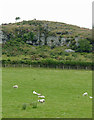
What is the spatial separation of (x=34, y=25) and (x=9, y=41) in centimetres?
2788

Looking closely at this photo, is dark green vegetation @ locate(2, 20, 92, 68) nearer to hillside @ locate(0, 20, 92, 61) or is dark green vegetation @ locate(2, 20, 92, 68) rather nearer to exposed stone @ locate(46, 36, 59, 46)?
hillside @ locate(0, 20, 92, 61)

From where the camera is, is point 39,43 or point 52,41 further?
point 52,41

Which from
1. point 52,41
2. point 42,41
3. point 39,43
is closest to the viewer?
point 39,43

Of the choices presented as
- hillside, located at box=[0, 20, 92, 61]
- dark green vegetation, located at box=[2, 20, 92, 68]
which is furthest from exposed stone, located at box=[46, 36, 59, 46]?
dark green vegetation, located at box=[2, 20, 92, 68]

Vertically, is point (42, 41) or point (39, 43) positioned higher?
point (42, 41)

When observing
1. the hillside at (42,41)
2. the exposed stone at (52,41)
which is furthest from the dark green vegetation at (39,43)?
the exposed stone at (52,41)

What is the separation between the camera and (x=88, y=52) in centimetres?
10125

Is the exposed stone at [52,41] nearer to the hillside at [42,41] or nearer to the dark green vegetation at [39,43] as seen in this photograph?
the hillside at [42,41]

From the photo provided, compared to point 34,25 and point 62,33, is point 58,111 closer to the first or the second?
point 62,33

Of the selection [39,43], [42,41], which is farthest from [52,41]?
[39,43]

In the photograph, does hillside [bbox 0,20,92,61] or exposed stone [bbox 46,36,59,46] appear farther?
exposed stone [bbox 46,36,59,46]

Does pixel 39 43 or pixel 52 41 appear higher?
pixel 52 41

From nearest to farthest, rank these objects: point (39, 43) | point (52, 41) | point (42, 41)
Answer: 1. point (39, 43)
2. point (42, 41)
3. point (52, 41)

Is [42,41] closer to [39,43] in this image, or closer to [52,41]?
[39,43]
